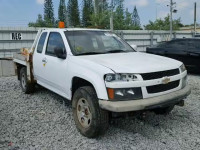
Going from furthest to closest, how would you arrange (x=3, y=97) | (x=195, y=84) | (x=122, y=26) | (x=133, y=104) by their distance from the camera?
(x=122, y=26), (x=195, y=84), (x=3, y=97), (x=133, y=104)

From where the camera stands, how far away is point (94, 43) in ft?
15.5

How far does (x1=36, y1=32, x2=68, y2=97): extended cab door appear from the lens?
4429mm

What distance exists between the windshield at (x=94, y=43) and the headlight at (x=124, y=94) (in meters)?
1.26

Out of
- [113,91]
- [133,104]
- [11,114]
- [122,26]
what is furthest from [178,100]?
[122,26]

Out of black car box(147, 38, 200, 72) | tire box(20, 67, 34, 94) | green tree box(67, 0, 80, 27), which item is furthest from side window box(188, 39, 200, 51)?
green tree box(67, 0, 80, 27)

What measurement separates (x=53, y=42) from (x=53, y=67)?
0.64 m

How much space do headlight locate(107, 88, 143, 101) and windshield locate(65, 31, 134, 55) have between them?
126cm

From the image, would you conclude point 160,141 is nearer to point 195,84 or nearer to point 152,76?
point 152,76

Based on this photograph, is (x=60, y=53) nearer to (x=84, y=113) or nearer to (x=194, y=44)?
(x=84, y=113)

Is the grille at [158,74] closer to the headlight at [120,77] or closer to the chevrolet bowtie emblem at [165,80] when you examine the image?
the chevrolet bowtie emblem at [165,80]

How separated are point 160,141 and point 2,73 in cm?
791

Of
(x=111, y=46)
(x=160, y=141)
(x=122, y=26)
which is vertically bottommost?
(x=160, y=141)

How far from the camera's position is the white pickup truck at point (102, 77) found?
337cm

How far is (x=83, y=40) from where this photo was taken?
4.66 m
